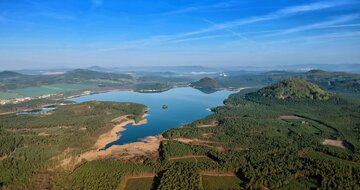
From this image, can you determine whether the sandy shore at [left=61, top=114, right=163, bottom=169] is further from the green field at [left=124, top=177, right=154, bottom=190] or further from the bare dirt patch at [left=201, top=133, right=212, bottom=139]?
the green field at [left=124, top=177, right=154, bottom=190]

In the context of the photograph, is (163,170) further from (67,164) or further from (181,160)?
(67,164)

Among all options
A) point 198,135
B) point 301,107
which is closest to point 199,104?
point 301,107

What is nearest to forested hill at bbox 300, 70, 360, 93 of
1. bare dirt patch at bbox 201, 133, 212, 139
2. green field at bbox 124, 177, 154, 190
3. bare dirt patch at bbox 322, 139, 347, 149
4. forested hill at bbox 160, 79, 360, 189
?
forested hill at bbox 160, 79, 360, 189

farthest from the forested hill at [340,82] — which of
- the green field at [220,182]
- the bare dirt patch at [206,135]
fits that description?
the green field at [220,182]

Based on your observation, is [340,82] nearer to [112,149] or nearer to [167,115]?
[167,115]

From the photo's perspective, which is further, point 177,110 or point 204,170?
point 177,110
